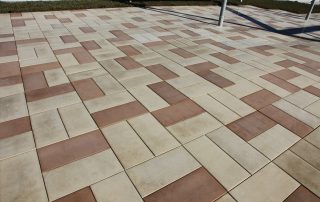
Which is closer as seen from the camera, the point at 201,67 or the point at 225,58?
the point at 201,67

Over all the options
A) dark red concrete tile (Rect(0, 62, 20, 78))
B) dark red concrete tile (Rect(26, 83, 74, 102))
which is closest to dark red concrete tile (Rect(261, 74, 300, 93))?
dark red concrete tile (Rect(26, 83, 74, 102))

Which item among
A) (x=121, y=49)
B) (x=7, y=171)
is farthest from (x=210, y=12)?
(x=7, y=171)

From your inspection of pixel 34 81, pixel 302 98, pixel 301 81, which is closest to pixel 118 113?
pixel 34 81

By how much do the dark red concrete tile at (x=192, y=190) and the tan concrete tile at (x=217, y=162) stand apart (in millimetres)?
127

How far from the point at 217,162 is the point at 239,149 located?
1.65 feet

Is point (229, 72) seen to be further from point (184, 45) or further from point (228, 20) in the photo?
point (228, 20)

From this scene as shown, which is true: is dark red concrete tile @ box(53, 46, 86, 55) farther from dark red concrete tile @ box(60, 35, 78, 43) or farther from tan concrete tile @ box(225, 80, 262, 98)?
tan concrete tile @ box(225, 80, 262, 98)

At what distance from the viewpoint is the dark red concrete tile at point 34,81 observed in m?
5.16

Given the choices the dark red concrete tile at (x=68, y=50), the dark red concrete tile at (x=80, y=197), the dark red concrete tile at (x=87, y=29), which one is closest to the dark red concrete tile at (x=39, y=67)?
the dark red concrete tile at (x=68, y=50)

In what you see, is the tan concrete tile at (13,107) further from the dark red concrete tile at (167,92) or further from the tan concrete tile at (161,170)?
the dark red concrete tile at (167,92)

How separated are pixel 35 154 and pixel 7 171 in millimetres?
398

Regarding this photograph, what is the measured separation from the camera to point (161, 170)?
3430mm

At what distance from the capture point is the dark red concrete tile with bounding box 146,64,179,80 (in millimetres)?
5963

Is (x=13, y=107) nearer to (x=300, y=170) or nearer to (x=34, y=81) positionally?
(x=34, y=81)
